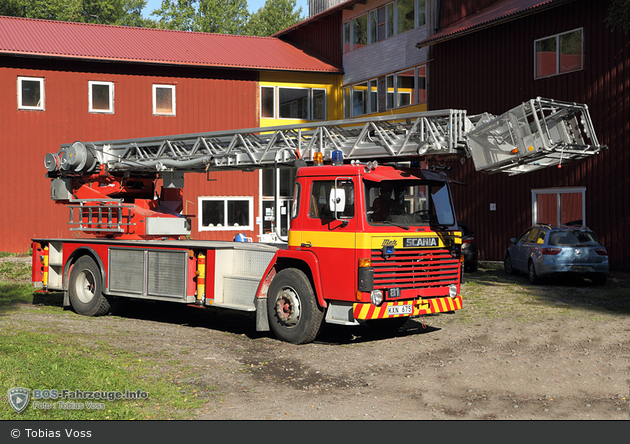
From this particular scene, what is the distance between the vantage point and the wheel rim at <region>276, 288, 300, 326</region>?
1031 cm

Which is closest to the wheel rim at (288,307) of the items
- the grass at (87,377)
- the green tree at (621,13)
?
the grass at (87,377)

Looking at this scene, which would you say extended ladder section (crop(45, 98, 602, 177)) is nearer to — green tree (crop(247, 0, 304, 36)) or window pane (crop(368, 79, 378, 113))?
window pane (crop(368, 79, 378, 113))

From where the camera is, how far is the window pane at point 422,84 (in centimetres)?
2842

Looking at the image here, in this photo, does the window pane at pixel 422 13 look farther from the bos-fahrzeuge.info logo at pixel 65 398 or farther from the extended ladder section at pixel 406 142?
the bos-fahrzeuge.info logo at pixel 65 398

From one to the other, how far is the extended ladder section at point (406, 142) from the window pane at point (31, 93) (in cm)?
1489

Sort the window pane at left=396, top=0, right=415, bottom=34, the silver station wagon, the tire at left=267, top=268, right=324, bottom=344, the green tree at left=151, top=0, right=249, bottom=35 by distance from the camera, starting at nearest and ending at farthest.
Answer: the tire at left=267, top=268, right=324, bottom=344 < the silver station wagon < the window pane at left=396, top=0, right=415, bottom=34 < the green tree at left=151, top=0, right=249, bottom=35

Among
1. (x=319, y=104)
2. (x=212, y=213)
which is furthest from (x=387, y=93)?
(x=212, y=213)

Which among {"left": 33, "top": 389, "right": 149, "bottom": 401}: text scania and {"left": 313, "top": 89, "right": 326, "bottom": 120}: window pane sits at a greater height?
{"left": 313, "top": 89, "right": 326, "bottom": 120}: window pane

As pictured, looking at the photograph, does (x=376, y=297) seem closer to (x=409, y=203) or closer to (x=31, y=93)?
(x=409, y=203)

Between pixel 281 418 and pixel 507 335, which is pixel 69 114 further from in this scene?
pixel 281 418

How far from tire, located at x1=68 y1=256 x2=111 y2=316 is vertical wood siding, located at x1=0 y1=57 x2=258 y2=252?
1531cm

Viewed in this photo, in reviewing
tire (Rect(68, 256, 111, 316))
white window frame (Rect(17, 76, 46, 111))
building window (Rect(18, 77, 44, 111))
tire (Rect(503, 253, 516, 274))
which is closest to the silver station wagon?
tire (Rect(503, 253, 516, 274))

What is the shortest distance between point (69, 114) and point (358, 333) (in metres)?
20.9

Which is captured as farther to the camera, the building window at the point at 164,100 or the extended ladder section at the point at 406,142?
the building window at the point at 164,100
